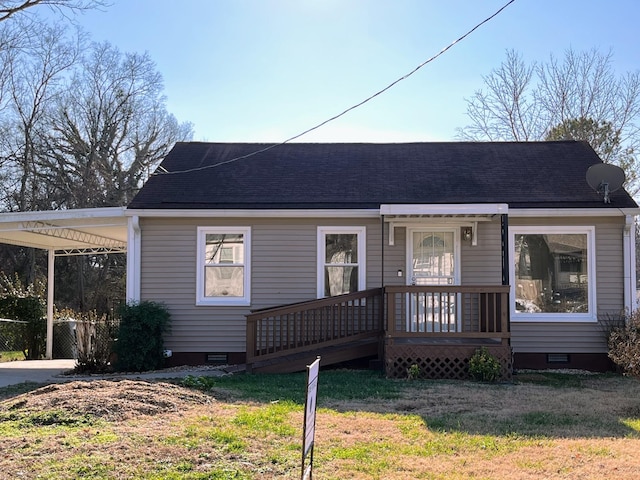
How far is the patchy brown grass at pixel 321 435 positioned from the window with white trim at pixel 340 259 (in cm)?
356

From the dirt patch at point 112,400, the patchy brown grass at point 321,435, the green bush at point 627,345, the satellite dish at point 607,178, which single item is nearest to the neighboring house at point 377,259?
the satellite dish at point 607,178

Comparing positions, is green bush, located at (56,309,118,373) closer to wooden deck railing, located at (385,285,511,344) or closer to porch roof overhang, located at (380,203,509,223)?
wooden deck railing, located at (385,285,511,344)

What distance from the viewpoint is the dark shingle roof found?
1200 centimetres

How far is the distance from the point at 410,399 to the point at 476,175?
241 inches

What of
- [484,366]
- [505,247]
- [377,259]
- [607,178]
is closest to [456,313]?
[484,366]

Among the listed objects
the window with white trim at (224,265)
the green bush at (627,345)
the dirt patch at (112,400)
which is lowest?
the dirt patch at (112,400)

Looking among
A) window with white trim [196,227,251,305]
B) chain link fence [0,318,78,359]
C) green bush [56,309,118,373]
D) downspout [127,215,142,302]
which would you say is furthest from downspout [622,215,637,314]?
chain link fence [0,318,78,359]

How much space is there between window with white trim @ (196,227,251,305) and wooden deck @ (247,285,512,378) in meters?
0.80

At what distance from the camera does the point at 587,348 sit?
11625 millimetres

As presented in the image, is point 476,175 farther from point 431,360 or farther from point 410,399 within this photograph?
point 410,399

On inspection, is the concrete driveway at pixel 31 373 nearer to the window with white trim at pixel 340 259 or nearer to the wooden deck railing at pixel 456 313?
the window with white trim at pixel 340 259

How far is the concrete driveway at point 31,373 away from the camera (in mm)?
10639

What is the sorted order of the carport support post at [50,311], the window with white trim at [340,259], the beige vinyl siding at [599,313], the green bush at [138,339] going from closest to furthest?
the green bush at [138,339]
the beige vinyl siding at [599,313]
the window with white trim at [340,259]
the carport support post at [50,311]

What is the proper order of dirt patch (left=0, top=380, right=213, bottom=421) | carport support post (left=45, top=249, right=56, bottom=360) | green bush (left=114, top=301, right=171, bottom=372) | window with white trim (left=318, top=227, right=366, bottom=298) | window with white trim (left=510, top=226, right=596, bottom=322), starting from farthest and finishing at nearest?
carport support post (left=45, top=249, right=56, bottom=360)
window with white trim (left=318, top=227, right=366, bottom=298)
window with white trim (left=510, top=226, right=596, bottom=322)
green bush (left=114, top=301, right=171, bottom=372)
dirt patch (left=0, top=380, right=213, bottom=421)
